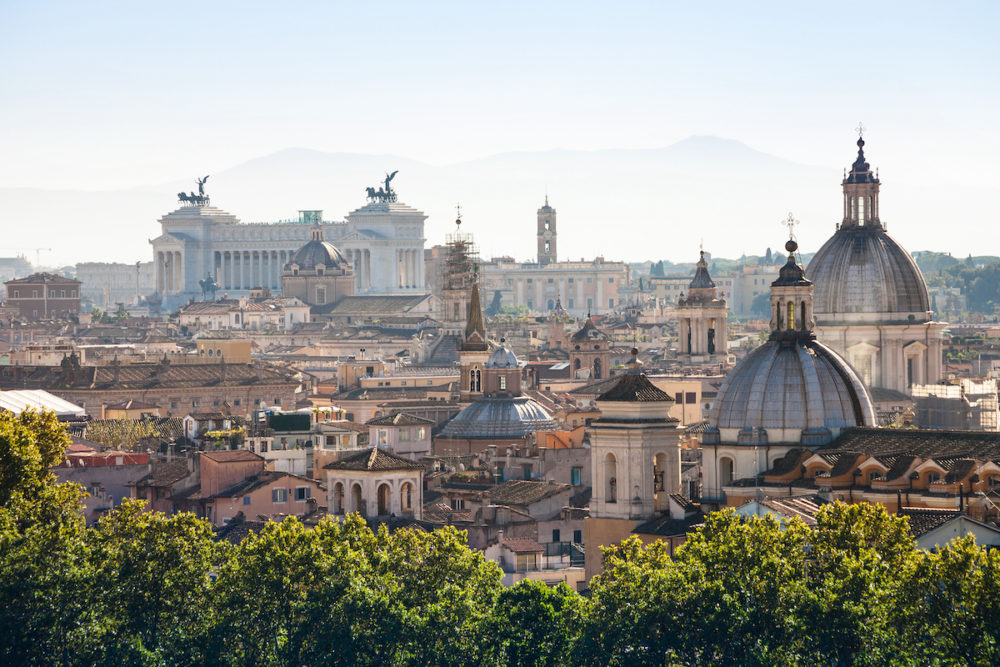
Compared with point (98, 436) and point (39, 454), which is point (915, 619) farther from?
point (98, 436)

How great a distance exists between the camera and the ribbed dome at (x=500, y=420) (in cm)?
11631

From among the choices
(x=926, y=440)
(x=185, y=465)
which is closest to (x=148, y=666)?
(x=926, y=440)

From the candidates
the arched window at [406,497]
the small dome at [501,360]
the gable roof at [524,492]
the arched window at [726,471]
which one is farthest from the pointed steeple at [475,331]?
the arched window at [726,471]

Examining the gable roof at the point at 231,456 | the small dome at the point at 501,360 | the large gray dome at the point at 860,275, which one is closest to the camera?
the gable roof at the point at 231,456

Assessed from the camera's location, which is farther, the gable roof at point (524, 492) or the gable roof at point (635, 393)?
the gable roof at point (524, 492)

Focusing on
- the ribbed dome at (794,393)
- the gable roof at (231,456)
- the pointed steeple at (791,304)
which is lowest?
the gable roof at (231,456)

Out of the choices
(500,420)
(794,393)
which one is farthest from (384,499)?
(500,420)

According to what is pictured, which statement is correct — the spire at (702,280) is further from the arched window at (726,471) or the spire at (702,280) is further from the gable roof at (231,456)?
the arched window at (726,471)

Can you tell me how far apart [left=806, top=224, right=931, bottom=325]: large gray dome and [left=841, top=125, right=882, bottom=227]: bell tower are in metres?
0.47

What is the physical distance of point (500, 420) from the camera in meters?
117

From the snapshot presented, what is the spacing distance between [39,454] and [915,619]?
22.9 metres

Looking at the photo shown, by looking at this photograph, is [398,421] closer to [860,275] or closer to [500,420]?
[500,420]

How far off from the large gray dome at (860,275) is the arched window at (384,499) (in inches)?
1207

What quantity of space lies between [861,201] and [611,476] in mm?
38993
